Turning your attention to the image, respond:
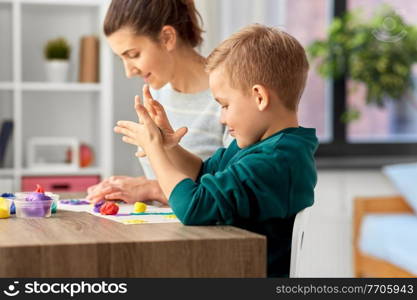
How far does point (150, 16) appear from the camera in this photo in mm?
1982

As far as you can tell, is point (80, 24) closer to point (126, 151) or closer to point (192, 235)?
point (126, 151)

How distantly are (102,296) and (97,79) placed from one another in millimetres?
2851

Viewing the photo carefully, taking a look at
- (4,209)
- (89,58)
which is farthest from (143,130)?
(89,58)

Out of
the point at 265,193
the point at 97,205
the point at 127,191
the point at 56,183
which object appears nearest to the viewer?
the point at 265,193

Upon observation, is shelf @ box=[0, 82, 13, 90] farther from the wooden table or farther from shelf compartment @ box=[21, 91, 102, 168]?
the wooden table

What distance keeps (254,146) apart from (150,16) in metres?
0.68

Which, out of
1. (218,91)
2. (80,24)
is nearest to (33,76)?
(80,24)

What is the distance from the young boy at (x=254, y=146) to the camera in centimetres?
132

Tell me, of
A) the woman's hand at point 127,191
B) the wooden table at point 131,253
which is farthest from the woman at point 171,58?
the wooden table at point 131,253

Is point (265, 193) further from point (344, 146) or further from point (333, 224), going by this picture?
point (344, 146)

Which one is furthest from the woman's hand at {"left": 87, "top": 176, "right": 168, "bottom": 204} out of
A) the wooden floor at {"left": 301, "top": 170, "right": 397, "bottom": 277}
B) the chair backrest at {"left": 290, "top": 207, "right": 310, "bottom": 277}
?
the wooden floor at {"left": 301, "top": 170, "right": 397, "bottom": 277}

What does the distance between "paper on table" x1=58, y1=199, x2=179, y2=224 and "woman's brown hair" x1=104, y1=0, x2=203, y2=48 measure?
495mm

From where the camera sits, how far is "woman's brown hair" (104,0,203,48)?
1960mm

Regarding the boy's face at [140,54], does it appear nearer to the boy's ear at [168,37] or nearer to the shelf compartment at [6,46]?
the boy's ear at [168,37]
